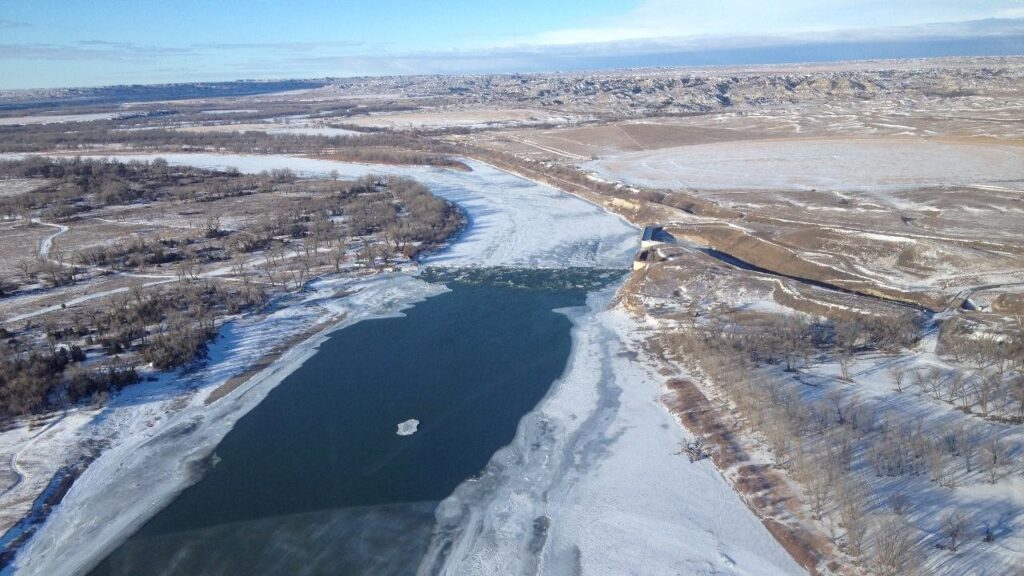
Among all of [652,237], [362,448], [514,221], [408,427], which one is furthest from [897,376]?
[514,221]

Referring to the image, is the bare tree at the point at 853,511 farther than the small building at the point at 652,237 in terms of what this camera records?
No

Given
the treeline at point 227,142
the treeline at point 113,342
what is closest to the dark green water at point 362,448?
the treeline at point 113,342

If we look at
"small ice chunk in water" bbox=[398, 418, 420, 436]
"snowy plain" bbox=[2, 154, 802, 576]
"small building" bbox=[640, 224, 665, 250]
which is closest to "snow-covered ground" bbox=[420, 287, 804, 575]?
"snowy plain" bbox=[2, 154, 802, 576]

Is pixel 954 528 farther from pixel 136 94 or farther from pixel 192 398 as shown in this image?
pixel 136 94

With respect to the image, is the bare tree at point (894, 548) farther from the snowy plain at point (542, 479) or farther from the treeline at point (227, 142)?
the treeline at point (227, 142)

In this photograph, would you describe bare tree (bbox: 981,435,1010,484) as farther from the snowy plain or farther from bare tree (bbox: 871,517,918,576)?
the snowy plain

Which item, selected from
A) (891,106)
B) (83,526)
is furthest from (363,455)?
(891,106)
